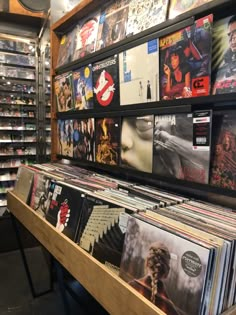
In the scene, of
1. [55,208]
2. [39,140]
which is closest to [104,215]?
[55,208]

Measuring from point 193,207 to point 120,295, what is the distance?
1.43 feet

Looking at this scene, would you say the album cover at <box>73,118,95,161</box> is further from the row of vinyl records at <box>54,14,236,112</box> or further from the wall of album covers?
the row of vinyl records at <box>54,14,236,112</box>

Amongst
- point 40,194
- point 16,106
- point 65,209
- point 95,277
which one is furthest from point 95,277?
point 16,106

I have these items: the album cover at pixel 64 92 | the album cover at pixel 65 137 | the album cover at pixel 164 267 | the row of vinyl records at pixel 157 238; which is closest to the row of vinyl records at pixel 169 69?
the album cover at pixel 64 92

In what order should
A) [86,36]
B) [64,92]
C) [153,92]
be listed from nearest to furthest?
[153,92], [86,36], [64,92]

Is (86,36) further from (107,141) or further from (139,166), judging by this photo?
(139,166)

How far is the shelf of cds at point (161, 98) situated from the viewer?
1100mm

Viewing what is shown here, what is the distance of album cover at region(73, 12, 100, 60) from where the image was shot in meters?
1.88

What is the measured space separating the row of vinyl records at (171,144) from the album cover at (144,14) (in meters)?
0.45

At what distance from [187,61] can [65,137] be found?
4.29ft

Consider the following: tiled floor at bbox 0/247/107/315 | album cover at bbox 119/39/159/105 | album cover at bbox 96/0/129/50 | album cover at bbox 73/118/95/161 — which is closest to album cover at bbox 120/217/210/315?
album cover at bbox 119/39/159/105

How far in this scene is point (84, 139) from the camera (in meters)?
2.03

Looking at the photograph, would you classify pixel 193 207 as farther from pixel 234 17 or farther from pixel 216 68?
pixel 234 17

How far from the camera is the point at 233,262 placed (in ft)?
2.64
